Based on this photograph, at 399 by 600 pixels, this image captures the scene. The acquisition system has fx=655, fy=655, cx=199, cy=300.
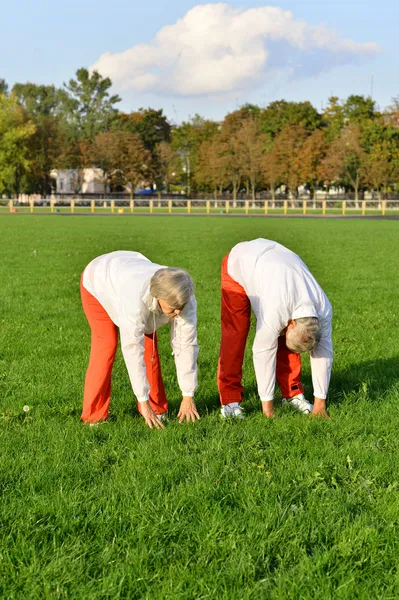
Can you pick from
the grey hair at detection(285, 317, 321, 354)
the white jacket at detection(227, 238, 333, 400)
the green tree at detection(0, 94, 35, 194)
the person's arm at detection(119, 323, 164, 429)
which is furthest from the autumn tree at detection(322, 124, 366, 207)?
the person's arm at detection(119, 323, 164, 429)

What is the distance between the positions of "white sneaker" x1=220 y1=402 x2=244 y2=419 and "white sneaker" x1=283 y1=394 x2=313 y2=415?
1.52 feet

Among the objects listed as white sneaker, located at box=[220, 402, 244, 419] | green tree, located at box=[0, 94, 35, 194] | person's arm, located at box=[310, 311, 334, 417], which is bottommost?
white sneaker, located at box=[220, 402, 244, 419]

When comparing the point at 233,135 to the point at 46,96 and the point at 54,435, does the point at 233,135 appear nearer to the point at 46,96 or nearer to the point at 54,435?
the point at 46,96

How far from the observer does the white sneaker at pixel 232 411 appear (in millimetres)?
5117

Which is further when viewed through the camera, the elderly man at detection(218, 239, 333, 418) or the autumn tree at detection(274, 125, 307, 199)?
the autumn tree at detection(274, 125, 307, 199)

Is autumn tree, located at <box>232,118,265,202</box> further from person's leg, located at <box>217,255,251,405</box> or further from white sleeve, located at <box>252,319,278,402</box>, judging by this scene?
white sleeve, located at <box>252,319,278,402</box>

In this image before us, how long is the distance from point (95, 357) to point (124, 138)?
236 ft

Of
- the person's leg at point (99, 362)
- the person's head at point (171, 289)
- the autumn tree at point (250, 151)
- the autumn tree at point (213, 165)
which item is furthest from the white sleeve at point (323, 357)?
the autumn tree at point (213, 165)

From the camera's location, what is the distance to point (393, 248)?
20.1 metres

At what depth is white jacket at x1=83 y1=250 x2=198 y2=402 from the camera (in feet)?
14.3

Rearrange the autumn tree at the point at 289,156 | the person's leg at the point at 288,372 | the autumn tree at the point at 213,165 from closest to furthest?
the person's leg at the point at 288,372, the autumn tree at the point at 289,156, the autumn tree at the point at 213,165

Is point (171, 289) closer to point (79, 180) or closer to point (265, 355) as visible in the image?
point (265, 355)

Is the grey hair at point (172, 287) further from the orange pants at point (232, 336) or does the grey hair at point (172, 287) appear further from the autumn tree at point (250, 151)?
the autumn tree at point (250, 151)

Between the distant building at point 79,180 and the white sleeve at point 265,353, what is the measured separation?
243ft
